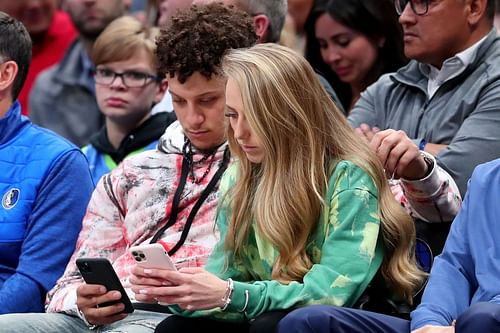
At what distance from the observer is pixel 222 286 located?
344 cm

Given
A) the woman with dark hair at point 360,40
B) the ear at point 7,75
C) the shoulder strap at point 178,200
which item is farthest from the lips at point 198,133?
the woman with dark hair at point 360,40

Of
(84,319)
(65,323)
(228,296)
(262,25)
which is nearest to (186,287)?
(228,296)

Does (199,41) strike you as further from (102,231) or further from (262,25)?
(262,25)

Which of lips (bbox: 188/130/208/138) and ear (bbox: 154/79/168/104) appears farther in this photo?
ear (bbox: 154/79/168/104)

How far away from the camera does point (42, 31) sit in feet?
23.8

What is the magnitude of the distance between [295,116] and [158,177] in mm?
677

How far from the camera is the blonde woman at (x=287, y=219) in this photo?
11.3 ft

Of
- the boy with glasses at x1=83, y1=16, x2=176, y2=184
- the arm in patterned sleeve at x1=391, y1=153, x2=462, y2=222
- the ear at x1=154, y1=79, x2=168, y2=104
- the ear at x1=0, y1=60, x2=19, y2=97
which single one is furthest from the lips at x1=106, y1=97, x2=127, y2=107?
the arm in patterned sleeve at x1=391, y1=153, x2=462, y2=222

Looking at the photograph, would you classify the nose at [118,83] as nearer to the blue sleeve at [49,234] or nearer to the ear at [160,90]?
the ear at [160,90]

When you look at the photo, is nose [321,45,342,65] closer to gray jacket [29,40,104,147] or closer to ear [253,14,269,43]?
ear [253,14,269,43]

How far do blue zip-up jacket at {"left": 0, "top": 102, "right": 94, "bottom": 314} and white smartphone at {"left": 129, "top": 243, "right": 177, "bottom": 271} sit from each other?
2.79 ft

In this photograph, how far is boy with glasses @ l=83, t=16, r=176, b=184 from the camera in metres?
5.53

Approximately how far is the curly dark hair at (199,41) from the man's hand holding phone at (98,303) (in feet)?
2.49

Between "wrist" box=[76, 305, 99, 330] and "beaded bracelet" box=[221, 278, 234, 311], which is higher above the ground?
"beaded bracelet" box=[221, 278, 234, 311]
